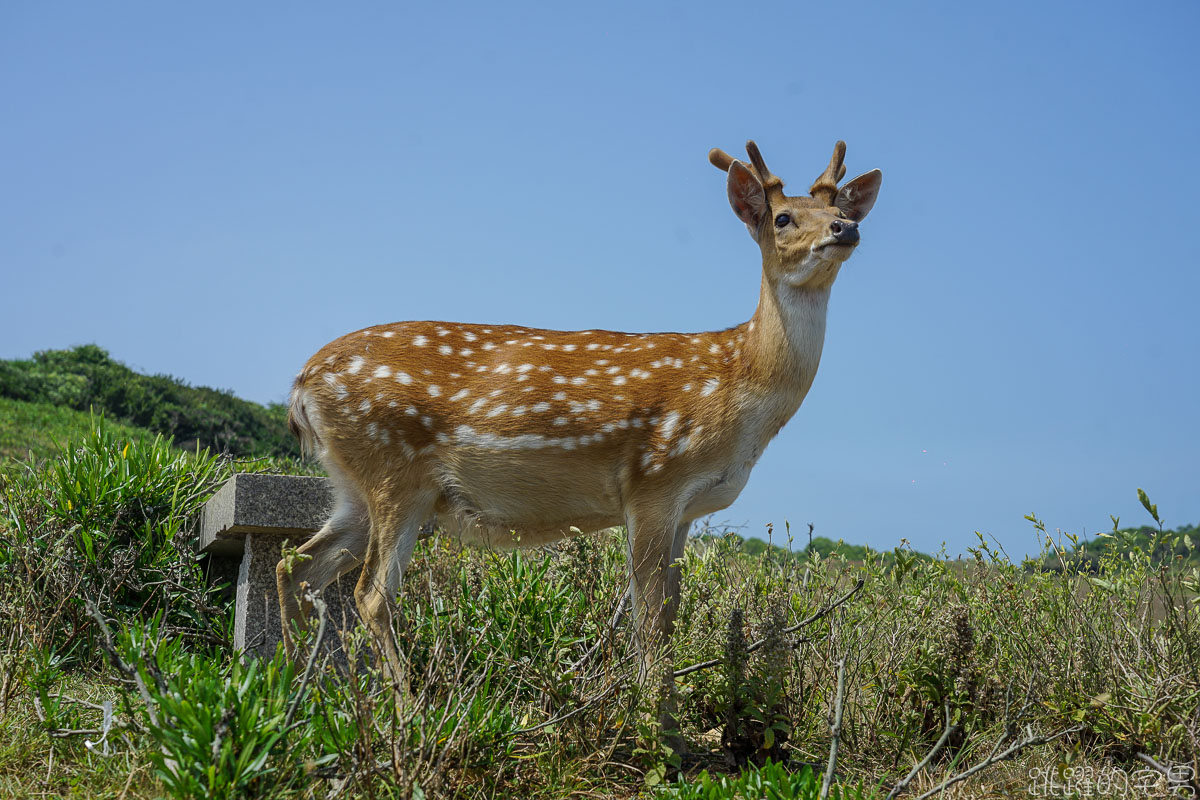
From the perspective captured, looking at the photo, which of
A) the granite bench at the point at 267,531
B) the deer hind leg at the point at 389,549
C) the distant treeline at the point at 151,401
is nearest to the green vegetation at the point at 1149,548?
the deer hind leg at the point at 389,549

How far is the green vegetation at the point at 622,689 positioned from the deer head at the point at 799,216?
4.76 ft

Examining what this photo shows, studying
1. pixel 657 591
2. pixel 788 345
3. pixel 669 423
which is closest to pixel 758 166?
pixel 788 345

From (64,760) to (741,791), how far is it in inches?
103

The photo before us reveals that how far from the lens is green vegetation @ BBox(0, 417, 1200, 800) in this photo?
11.4ft

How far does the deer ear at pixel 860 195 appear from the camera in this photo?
5648mm

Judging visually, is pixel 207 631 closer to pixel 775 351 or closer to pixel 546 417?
pixel 546 417

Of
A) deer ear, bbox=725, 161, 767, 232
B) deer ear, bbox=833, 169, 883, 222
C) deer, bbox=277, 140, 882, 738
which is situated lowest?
deer, bbox=277, 140, 882, 738

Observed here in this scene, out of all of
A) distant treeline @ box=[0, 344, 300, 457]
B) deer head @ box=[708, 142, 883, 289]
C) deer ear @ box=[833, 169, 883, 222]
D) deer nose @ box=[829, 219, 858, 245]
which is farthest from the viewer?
distant treeline @ box=[0, 344, 300, 457]

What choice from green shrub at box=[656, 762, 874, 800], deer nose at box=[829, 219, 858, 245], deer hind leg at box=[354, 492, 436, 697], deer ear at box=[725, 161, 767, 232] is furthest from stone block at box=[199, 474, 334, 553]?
deer nose at box=[829, 219, 858, 245]

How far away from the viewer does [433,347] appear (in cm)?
550

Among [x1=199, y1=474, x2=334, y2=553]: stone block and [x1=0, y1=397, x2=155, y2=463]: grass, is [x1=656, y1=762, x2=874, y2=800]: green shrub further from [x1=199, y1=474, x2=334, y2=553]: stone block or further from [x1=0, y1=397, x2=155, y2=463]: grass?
[x1=0, y1=397, x2=155, y2=463]: grass

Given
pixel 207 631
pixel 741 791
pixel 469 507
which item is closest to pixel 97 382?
pixel 207 631

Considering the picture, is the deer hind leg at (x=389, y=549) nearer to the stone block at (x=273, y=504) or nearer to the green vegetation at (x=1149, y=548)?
the stone block at (x=273, y=504)

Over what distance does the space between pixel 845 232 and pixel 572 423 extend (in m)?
1.58
